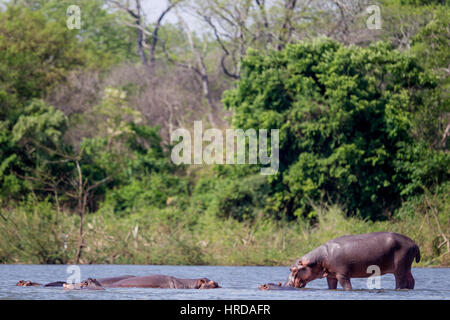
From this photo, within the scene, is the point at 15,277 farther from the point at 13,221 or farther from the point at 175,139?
Result: the point at 175,139

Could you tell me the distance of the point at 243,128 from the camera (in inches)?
1347

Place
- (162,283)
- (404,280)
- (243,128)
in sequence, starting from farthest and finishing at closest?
(243,128), (162,283), (404,280)

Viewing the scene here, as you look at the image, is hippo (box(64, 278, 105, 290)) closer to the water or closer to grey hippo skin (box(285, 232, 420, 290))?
the water

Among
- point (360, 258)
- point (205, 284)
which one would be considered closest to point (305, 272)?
point (360, 258)

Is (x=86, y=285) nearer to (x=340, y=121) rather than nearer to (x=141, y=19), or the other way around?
(x=340, y=121)

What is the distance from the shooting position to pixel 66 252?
25078mm

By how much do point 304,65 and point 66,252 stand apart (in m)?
14.1

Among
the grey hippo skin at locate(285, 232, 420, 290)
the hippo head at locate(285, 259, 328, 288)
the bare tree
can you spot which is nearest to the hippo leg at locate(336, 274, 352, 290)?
the grey hippo skin at locate(285, 232, 420, 290)

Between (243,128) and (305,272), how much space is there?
20344mm

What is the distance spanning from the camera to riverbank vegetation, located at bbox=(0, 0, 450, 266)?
2559 cm

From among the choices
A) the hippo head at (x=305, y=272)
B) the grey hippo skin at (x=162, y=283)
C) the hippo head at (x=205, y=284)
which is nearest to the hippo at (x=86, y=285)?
the grey hippo skin at (x=162, y=283)

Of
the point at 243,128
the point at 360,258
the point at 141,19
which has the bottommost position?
the point at 360,258

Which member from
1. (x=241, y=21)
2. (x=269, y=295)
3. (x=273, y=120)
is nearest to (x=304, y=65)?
(x=273, y=120)

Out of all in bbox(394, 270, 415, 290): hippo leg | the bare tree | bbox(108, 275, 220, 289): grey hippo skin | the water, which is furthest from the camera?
the bare tree
